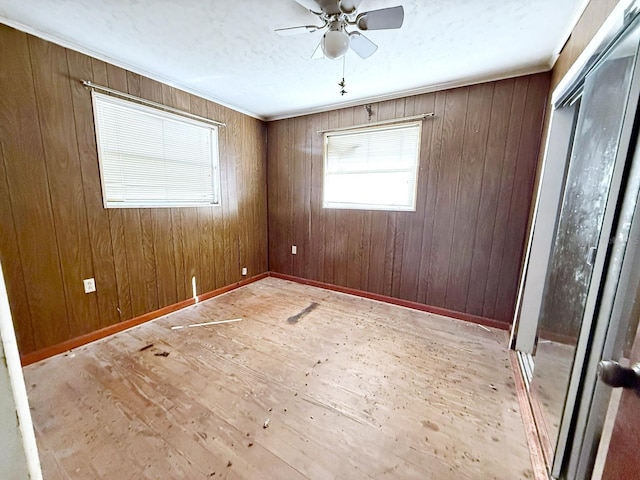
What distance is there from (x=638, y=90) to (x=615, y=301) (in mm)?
708

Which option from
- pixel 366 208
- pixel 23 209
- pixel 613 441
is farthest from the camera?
pixel 366 208

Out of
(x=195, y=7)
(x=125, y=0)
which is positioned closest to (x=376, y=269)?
(x=195, y=7)

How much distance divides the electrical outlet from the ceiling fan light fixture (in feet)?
8.30

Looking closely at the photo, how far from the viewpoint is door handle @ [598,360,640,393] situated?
53cm

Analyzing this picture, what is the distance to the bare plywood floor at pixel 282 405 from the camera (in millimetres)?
1248

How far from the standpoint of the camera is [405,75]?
93.5 inches

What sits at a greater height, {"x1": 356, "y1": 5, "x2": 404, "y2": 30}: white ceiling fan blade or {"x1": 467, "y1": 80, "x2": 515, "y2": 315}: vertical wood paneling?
{"x1": 356, "y1": 5, "x2": 404, "y2": 30}: white ceiling fan blade

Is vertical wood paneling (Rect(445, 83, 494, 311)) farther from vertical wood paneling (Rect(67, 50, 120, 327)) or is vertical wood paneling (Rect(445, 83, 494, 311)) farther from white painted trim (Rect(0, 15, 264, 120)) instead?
vertical wood paneling (Rect(67, 50, 120, 327))

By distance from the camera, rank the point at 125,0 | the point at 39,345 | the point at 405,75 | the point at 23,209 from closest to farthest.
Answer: the point at 125,0, the point at 23,209, the point at 39,345, the point at 405,75

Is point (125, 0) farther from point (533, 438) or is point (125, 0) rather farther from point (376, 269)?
point (533, 438)

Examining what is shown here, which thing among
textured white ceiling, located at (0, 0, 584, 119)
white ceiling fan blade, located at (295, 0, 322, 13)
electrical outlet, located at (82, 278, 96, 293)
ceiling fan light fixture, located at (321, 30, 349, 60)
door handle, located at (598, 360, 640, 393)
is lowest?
electrical outlet, located at (82, 278, 96, 293)

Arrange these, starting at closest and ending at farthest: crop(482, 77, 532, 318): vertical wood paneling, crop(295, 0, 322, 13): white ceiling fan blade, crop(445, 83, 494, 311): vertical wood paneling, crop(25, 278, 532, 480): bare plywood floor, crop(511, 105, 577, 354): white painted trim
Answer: crop(25, 278, 532, 480): bare plywood floor < crop(295, 0, 322, 13): white ceiling fan blade < crop(511, 105, 577, 354): white painted trim < crop(482, 77, 532, 318): vertical wood paneling < crop(445, 83, 494, 311): vertical wood paneling

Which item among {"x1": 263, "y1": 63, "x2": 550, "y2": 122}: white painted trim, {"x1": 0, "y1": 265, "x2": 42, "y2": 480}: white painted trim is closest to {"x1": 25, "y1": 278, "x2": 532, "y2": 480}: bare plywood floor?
{"x1": 0, "y1": 265, "x2": 42, "y2": 480}: white painted trim

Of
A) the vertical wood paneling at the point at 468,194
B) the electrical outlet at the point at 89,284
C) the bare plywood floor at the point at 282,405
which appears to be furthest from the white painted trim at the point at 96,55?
the vertical wood paneling at the point at 468,194
